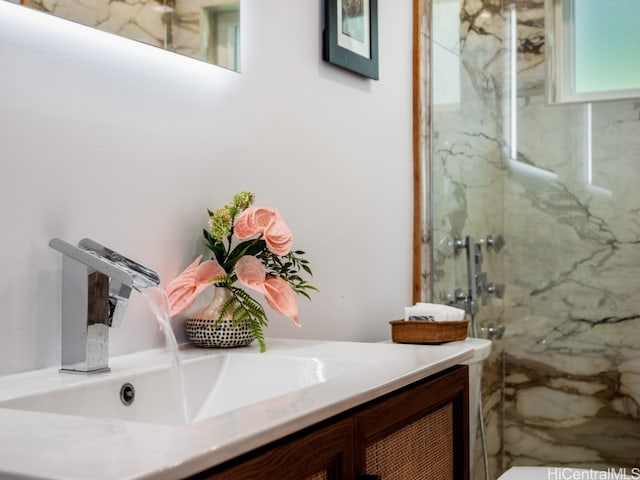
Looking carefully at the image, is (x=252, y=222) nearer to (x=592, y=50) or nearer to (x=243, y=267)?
(x=243, y=267)

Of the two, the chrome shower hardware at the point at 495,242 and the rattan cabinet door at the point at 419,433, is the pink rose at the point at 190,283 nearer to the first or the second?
the rattan cabinet door at the point at 419,433

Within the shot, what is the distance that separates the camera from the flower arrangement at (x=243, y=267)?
133cm

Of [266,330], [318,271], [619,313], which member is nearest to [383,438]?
[266,330]

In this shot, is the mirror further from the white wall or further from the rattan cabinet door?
the rattan cabinet door

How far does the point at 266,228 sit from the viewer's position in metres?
1.35

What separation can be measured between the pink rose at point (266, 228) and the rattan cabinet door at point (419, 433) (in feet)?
1.15

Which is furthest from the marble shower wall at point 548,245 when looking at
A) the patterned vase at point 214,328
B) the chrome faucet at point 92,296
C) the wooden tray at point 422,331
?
the chrome faucet at point 92,296

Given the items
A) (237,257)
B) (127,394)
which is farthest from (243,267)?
(127,394)

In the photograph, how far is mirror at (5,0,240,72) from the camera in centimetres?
118

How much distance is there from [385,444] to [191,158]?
0.64 metres

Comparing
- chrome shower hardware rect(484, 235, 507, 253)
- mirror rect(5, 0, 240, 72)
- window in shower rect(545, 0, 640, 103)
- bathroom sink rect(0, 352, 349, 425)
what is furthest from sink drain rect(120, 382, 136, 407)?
window in shower rect(545, 0, 640, 103)

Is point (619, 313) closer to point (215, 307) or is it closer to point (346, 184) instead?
point (346, 184)

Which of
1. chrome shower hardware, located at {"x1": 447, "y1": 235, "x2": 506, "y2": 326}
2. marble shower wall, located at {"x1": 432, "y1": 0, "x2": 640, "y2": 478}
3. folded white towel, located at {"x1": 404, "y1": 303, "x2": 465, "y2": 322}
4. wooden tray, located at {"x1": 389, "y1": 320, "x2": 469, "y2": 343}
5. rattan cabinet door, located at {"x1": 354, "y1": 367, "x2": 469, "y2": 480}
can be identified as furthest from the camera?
marble shower wall, located at {"x1": 432, "y1": 0, "x2": 640, "y2": 478}

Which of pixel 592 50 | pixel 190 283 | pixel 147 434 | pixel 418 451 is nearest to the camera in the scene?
pixel 147 434
